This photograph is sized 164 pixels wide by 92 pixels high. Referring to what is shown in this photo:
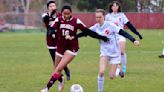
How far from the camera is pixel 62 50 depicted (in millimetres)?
12477

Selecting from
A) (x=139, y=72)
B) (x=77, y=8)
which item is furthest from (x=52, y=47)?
(x=77, y=8)

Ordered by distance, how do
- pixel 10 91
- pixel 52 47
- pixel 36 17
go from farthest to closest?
pixel 36 17 → pixel 52 47 → pixel 10 91

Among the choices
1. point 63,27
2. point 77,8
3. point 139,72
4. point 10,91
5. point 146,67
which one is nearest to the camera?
point 63,27

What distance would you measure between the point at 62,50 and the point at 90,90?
1560 mm

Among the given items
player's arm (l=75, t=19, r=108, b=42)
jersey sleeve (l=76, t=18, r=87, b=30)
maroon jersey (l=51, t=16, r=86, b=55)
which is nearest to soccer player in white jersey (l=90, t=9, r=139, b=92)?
player's arm (l=75, t=19, r=108, b=42)

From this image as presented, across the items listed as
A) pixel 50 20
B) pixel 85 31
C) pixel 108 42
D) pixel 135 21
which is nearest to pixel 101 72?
pixel 108 42

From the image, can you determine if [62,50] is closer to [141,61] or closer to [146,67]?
[146,67]

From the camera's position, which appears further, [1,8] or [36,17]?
[1,8]

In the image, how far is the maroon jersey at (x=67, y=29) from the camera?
39.7ft

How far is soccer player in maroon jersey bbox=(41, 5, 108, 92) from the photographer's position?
12102 millimetres

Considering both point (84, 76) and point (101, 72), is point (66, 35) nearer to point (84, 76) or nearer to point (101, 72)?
point (101, 72)

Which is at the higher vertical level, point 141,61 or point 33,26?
point 141,61

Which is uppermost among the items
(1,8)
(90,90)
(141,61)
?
(90,90)

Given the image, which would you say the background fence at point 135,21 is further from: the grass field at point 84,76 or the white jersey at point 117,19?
the white jersey at point 117,19
